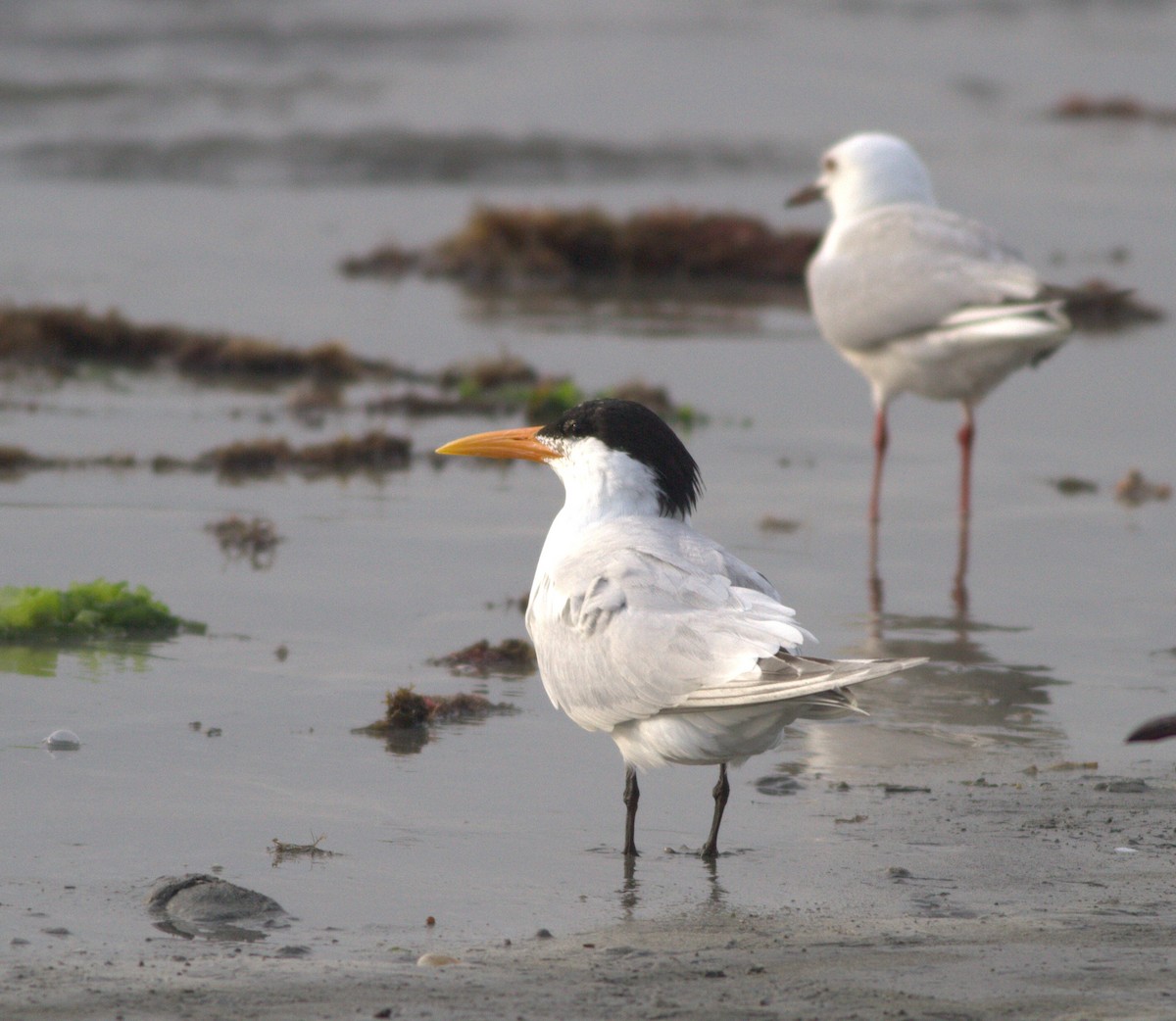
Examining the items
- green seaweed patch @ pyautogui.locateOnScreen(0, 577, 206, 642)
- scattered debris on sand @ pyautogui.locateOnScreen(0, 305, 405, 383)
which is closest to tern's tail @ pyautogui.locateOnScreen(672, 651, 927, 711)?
green seaweed patch @ pyautogui.locateOnScreen(0, 577, 206, 642)

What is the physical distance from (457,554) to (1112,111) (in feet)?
85.5

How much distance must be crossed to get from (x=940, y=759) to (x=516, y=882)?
184cm

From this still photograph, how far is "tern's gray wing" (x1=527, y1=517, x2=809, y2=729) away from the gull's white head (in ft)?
22.9

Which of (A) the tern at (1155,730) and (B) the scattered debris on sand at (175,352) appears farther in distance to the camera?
(B) the scattered debris on sand at (175,352)

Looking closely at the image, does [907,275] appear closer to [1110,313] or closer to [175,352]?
[175,352]

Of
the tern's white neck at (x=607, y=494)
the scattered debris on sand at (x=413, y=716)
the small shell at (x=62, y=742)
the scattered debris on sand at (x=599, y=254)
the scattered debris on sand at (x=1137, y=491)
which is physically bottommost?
the small shell at (x=62, y=742)

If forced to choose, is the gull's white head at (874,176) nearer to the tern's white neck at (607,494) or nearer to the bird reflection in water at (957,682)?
the bird reflection in water at (957,682)

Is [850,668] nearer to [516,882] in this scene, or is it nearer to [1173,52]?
[516,882]

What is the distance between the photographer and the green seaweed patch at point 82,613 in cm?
714

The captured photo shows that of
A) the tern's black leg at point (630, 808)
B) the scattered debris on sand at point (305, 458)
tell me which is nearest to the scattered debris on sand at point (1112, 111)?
the scattered debris on sand at point (305, 458)

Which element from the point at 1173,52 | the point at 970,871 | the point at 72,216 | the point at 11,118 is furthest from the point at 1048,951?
the point at 1173,52

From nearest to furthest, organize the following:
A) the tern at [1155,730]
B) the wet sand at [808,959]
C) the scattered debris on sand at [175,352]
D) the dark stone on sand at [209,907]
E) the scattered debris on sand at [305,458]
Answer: the wet sand at [808,959]
the tern at [1155,730]
the dark stone on sand at [209,907]
the scattered debris on sand at [305,458]
the scattered debris on sand at [175,352]

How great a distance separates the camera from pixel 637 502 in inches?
237

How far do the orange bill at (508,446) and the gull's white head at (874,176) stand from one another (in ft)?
20.6
